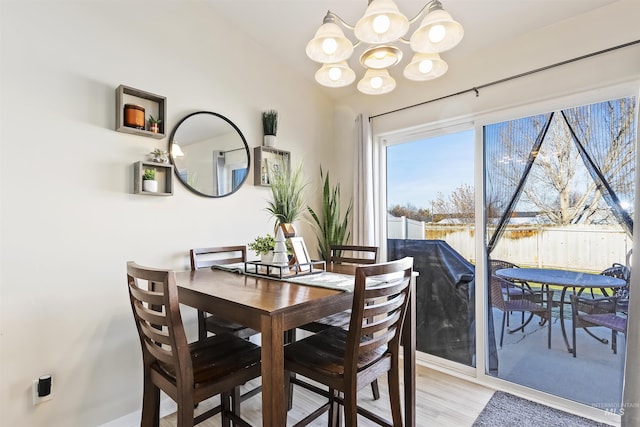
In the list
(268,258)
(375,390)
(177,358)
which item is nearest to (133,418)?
(177,358)

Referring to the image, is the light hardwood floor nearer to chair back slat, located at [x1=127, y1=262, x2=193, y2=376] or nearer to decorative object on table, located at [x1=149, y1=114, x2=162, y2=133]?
chair back slat, located at [x1=127, y1=262, x2=193, y2=376]

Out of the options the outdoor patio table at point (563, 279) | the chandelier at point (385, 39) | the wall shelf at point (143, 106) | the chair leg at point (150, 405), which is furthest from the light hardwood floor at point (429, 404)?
Answer: the chandelier at point (385, 39)

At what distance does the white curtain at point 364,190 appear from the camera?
307cm

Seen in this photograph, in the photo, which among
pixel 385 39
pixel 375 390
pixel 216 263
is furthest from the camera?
pixel 216 263

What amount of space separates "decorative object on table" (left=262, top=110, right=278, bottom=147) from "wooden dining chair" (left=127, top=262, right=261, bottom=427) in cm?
158

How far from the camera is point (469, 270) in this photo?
266 centimetres

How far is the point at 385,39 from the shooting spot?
1.46 meters

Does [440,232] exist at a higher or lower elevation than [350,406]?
higher

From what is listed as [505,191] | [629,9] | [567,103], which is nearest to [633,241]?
[505,191]

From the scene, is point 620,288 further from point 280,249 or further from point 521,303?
point 280,249

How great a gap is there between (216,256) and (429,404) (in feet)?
6.12

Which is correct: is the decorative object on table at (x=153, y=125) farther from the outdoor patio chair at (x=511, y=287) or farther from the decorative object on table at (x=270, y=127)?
the outdoor patio chair at (x=511, y=287)

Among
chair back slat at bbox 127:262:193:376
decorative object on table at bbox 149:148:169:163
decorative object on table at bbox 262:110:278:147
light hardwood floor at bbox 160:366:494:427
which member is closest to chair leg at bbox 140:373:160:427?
chair back slat at bbox 127:262:193:376

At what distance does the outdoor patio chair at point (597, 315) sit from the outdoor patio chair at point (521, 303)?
0.14 meters
